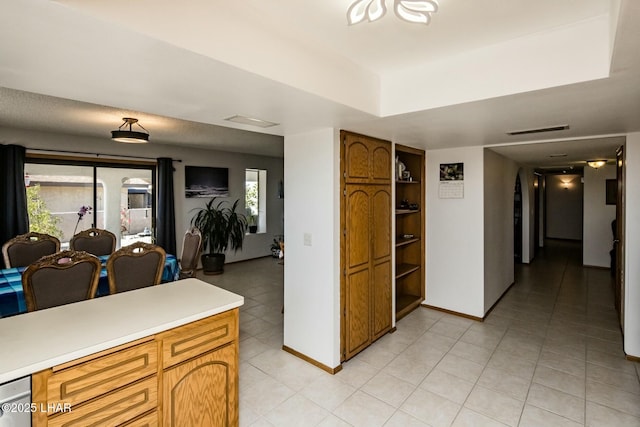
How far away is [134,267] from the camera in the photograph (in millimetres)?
2795

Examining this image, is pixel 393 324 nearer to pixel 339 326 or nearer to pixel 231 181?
pixel 339 326

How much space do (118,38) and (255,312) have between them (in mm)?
3736

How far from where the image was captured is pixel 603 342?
340 centimetres

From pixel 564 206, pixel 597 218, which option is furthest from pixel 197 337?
pixel 564 206

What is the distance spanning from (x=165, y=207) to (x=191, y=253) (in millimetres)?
1974

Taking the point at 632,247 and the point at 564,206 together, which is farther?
the point at 564,206

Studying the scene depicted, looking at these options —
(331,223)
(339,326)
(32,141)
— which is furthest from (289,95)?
(32,141)

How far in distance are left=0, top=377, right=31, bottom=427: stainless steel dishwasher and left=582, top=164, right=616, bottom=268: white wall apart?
8694 mm

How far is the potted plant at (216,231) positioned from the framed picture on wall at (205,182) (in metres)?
0.20

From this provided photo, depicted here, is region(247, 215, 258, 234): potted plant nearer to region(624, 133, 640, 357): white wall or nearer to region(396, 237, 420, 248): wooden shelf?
region(396, 237, 420, 248): wooden shelf

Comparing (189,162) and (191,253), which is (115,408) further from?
(189,162)

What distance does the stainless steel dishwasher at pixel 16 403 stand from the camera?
1.17 metres

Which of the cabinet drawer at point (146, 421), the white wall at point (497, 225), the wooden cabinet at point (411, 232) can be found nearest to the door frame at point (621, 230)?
the white wall at point (497, 225)

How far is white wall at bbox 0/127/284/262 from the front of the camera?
189 inches
